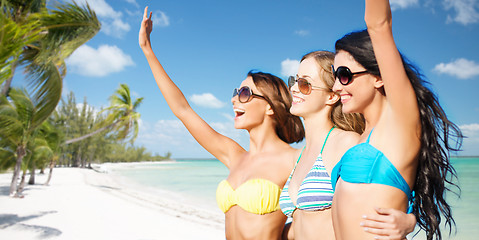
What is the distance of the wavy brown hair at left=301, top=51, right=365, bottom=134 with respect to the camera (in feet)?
7.08

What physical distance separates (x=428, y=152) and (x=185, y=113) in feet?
6.07

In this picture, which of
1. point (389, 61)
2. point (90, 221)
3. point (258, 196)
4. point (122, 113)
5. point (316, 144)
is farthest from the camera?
point (122, 113)

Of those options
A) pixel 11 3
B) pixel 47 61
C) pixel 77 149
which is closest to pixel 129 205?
pixel 47 61

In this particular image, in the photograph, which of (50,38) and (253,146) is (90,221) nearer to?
(50,38)

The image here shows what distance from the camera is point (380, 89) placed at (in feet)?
5.07

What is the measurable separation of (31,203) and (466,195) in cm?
2332

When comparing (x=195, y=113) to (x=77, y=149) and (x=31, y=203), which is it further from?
(x=77, y=149)

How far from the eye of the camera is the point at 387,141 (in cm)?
137

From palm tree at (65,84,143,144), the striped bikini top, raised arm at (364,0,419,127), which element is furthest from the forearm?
palm tree at (65,84,143,144)

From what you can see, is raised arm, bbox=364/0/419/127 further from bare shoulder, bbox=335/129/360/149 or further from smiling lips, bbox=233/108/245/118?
smiling lips, bbox=233/108/245/118

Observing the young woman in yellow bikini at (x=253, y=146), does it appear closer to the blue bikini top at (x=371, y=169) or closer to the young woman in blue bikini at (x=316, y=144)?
the young woman in blue bikini at (x=316, y=144)

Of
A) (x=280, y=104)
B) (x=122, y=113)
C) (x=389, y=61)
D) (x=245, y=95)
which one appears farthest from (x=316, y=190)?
(x=122, y=113)

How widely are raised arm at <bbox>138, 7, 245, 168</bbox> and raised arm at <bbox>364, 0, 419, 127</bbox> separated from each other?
5.56ft

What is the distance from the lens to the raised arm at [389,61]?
129 cm
